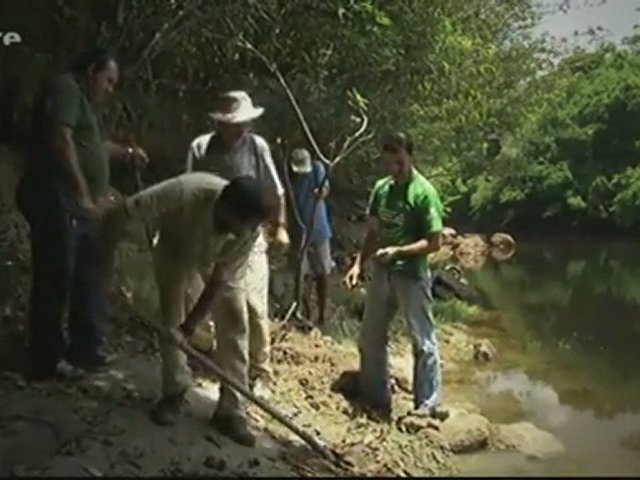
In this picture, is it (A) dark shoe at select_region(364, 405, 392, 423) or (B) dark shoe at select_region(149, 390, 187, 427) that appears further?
(A) dark shoe at select_region(364, 405, 392, 423)

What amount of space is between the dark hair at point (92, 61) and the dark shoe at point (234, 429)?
1.59 metres

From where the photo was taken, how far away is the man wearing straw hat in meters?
5.16

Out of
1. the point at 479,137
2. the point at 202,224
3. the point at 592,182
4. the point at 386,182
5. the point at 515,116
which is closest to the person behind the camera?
the point at 202,224

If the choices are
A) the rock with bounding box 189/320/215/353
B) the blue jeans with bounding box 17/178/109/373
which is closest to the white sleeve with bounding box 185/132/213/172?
the blue jeans with bounding box 17/178/109/373

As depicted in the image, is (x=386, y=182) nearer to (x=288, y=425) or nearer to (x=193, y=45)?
(x=288, y=425)

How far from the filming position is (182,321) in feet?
14.8

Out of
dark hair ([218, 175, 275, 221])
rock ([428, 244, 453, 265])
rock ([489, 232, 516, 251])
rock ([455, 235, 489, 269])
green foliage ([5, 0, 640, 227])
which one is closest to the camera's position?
dark hair ([218, 175, 275, 221])

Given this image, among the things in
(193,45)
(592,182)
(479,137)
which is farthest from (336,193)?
(592,182)

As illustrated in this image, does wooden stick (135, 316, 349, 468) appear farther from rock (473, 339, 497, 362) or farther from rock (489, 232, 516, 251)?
rock (489, 232, 516, 251)

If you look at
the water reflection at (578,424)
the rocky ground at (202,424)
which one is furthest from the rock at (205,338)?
the water reflection at (578,424)

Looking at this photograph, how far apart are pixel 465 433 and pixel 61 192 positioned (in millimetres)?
2523

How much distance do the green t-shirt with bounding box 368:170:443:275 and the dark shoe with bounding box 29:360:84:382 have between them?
1.80 metres

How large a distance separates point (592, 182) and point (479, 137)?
479 inches

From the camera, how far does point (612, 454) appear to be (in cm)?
607
